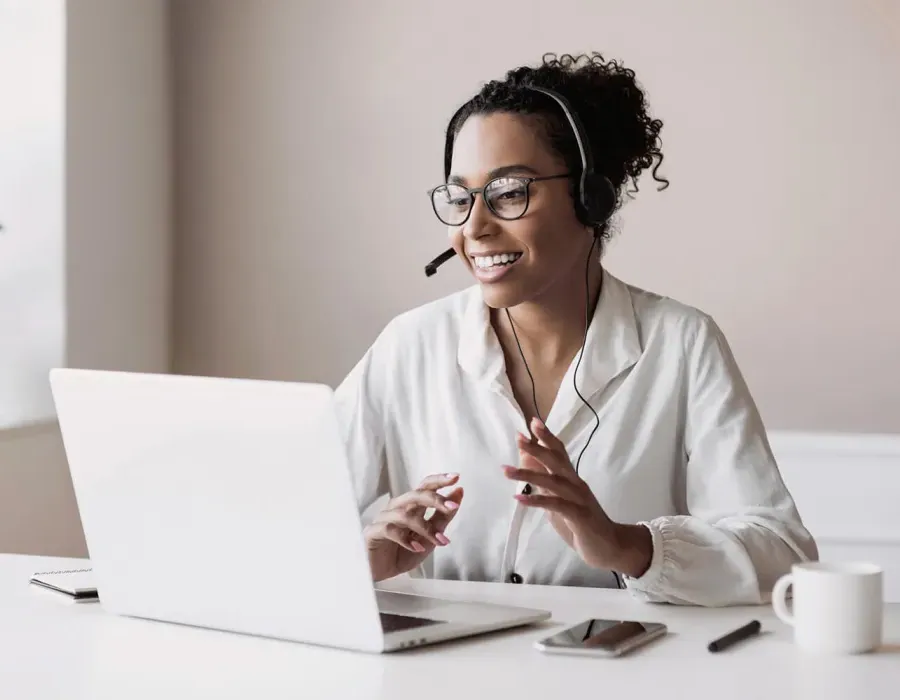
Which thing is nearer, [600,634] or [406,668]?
[406,668]

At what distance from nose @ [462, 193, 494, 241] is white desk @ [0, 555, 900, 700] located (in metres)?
0.63

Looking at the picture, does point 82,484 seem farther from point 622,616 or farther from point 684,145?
point 684,145

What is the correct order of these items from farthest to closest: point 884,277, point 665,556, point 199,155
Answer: point 199,155 → point 884,277 → point 665,556

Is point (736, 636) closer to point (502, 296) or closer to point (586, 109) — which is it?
point (502, 296)

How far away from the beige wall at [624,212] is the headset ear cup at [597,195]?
124cm

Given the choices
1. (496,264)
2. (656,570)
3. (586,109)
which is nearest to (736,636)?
(656,570)

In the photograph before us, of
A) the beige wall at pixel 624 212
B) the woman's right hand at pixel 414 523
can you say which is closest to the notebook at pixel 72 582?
the woman's right hand at pixel 414 523

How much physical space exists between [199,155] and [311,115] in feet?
1.07

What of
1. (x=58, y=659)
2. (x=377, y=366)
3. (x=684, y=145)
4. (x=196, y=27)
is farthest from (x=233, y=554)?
(x=196, y=27)

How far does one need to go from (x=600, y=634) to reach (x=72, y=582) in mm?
625

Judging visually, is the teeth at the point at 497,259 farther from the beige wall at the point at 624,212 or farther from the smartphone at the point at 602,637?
the beige wall at the point at 624,212

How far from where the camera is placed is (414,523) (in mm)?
1393

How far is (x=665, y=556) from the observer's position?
1.34 meters

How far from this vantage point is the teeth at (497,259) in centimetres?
170
